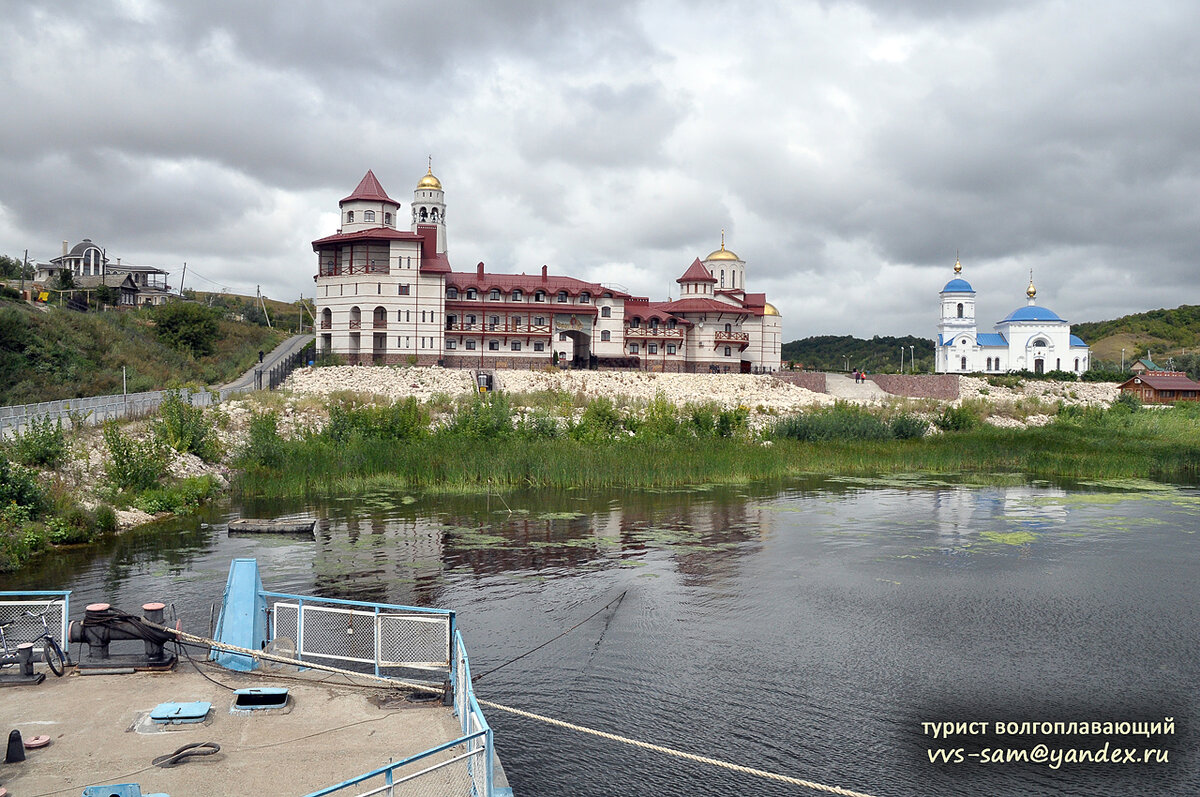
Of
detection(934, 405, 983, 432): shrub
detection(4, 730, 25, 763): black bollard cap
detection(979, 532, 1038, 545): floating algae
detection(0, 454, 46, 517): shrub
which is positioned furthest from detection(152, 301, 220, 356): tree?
detection(4, 730, 25, 763): black bollard cap

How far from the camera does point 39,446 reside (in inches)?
1151

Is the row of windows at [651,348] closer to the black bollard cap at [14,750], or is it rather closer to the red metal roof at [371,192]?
the red metal roof at [371,192]

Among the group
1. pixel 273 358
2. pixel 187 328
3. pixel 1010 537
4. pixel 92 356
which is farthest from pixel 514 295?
pixel 1010 537

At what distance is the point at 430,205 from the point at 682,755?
7082 centimetres

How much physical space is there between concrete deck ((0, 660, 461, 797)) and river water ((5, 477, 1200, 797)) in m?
2.10

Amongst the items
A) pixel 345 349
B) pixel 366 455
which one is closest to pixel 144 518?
pixel 366 455

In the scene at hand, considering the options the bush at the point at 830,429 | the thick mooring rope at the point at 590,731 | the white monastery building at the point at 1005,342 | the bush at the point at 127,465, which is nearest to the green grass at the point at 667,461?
the bush at the point at 830,429

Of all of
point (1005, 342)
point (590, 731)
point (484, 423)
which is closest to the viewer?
point (590, 731)

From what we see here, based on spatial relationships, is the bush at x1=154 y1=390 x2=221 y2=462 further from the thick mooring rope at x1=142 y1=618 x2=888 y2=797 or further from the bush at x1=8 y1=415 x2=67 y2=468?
the thick mooring rope at x1=142 y1=618 x2=888 y2=797

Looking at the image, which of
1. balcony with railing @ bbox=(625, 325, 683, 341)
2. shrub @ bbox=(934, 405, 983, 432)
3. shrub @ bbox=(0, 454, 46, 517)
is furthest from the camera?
balcony with railing @ bbox=(625, 325, 683, 341)

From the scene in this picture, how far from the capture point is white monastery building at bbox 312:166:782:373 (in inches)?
2721

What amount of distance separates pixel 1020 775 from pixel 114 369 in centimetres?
5720

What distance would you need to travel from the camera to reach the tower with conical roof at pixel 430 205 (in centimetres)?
7788

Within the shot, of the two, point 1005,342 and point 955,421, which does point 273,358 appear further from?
point 1005,342
